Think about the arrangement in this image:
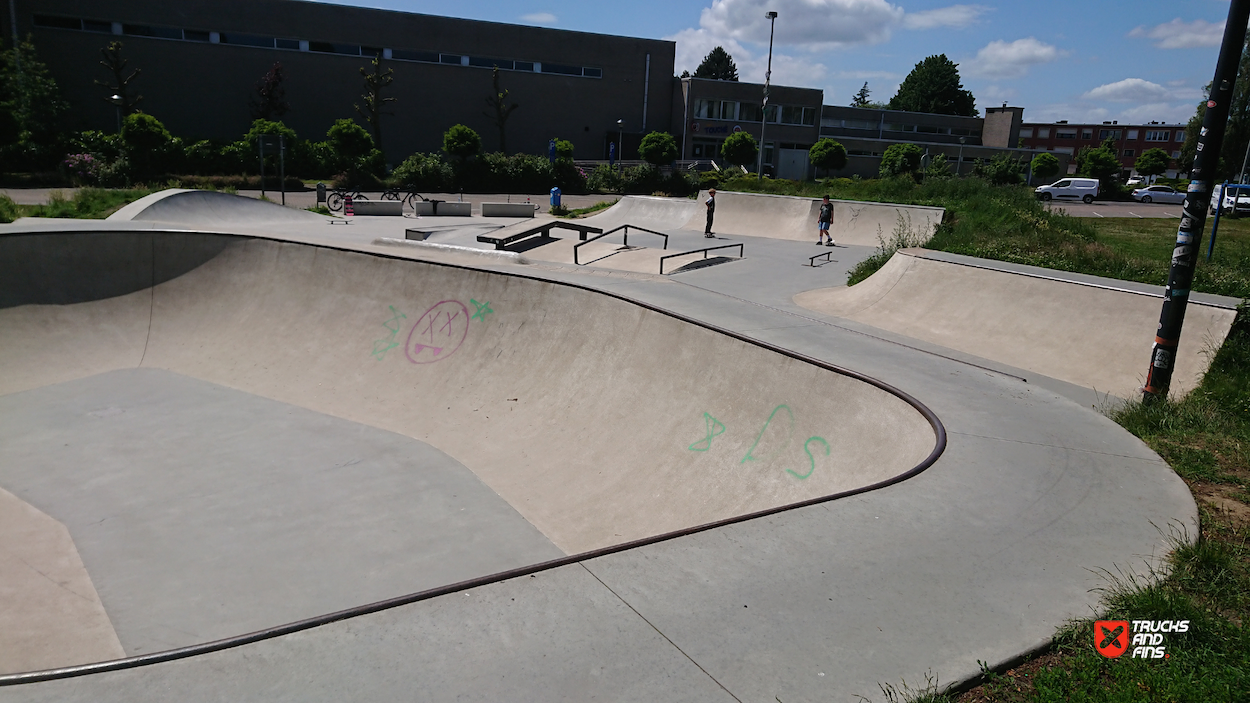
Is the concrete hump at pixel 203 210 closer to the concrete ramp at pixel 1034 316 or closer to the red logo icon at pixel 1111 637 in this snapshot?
the concrete ramp at pixel 1034 316

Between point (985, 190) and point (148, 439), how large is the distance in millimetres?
21285

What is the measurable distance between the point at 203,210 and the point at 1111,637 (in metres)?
24.0

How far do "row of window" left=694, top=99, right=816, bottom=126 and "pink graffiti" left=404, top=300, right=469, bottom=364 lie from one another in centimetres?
4663

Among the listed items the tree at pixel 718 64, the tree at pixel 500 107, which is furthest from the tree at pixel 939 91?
the tree at pixel 500 107

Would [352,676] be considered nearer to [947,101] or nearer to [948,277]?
[948,277]

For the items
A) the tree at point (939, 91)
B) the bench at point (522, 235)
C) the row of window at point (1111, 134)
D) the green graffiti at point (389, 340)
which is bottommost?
the green graffiti at point (389, 340)

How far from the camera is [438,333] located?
12.5 meters

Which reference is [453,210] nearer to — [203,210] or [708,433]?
[203,210]

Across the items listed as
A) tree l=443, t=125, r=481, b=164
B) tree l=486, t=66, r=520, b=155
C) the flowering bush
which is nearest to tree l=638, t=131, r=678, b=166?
tree l=486, t=66, r=520, b=155

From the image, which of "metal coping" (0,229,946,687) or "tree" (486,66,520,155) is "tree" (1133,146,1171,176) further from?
"metal coping" (0,229,946,687)

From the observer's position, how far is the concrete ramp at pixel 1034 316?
8992 mm

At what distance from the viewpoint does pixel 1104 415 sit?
7.26 m

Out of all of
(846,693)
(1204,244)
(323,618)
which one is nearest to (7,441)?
(323,618)

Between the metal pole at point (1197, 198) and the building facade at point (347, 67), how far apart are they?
156 ft
